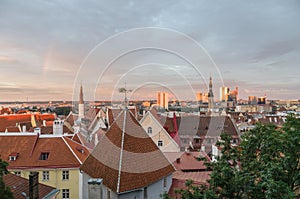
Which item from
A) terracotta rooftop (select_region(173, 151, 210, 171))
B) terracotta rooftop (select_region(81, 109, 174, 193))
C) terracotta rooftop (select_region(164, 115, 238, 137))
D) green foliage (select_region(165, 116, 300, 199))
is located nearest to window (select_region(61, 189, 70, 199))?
terracotta rooftop (select_region(81, 109, 174, 193))

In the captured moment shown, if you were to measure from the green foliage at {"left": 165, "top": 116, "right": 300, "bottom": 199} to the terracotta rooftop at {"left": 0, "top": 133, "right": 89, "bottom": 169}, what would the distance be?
17.9 meters

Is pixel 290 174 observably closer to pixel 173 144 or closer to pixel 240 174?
pixel 240 174

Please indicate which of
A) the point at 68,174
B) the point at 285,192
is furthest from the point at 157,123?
the point at 285,192

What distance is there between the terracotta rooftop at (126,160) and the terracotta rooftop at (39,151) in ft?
26.7

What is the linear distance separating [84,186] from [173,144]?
14.5 m

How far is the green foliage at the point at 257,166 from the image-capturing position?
827cm

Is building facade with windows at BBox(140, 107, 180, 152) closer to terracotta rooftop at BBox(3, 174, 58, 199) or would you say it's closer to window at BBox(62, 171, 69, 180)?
window at BBox(62, 171, 69, 180)

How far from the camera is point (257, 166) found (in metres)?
8.77

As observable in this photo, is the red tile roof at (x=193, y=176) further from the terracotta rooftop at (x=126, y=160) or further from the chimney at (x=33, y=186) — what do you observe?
the chimney at (x=33, y=186)

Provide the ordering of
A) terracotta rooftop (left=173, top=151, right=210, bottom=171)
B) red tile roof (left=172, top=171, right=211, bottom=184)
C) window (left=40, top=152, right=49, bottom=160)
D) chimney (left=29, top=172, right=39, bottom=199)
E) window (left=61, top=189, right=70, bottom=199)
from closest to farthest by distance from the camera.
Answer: chimney (left=29, top=172, right=39, bottom=199) → red tile roof (left=172, top=171, right=211, bottom=184) → terracotta rooftop (left=173, top=151, right=210, bottom=171) → window (left=61, top=189, right=70, bottom=199) → window (left=40, top=152, right=49, bottom=160)

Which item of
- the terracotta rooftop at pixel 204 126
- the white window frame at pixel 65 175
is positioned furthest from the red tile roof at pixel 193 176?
the terracotta rooftop at pixel 204 126

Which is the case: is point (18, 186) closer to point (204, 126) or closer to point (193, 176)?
point (193, 176)

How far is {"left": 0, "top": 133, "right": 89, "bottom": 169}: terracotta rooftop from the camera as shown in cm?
2402

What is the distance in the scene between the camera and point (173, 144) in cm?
3045
